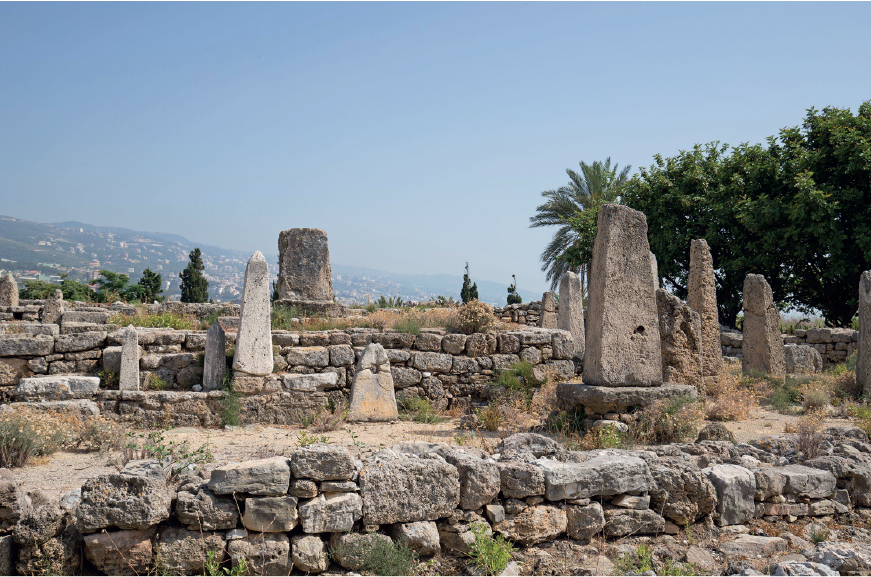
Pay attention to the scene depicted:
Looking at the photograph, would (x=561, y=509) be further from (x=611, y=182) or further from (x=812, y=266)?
(x=611, y=182)

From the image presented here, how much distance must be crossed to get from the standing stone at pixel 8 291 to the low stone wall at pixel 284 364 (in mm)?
8455

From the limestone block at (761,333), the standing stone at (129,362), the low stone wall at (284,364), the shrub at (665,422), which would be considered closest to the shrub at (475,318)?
the low stone wall at (284,364)

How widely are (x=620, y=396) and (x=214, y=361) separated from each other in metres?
5.65

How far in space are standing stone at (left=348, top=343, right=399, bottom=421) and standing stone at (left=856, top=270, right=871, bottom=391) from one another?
754 cm

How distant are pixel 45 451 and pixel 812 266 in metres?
21.0

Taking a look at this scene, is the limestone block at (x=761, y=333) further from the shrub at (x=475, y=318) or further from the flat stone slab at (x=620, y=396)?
the flat stone slab at (x=620, y=396)

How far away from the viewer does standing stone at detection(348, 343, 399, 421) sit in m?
8.38

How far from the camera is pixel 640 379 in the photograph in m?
6.54

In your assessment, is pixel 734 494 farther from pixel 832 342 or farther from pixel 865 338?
pixel 832 342

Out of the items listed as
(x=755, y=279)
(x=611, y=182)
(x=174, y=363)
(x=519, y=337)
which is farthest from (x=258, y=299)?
(x=611, y=182)

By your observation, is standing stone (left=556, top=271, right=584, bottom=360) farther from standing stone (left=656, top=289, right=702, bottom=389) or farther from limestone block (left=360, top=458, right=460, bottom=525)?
limestone block (left=360, top=458, right=460, bottom=525)

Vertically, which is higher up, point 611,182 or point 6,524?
point 611,182

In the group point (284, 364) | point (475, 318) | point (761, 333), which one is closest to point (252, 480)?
point (284, 364)

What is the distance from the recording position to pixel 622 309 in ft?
21.6
